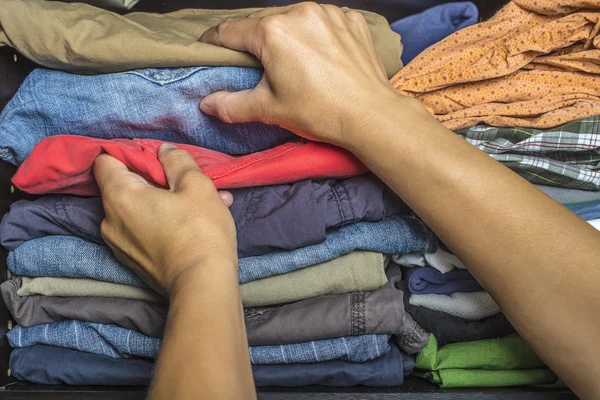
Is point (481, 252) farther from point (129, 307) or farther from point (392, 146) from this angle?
point (129, 307)

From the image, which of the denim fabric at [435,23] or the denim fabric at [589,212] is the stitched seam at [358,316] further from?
the denim fabric at [435,23]

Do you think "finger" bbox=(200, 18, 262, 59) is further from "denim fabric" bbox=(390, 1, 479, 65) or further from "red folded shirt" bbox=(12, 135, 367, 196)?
"denim fabric" bbox=(390, 1, 479, 65)

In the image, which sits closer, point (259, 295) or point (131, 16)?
point (259, 295)

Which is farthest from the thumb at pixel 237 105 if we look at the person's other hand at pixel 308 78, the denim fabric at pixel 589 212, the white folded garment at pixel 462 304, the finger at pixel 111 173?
the denim fabric at pixel 589 212

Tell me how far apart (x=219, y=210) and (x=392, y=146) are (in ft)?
0.68

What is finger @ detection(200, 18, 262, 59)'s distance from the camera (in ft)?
2.23

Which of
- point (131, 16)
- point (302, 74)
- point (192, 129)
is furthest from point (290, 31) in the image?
point (131, 16)

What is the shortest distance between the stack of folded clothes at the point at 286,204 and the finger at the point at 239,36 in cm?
2

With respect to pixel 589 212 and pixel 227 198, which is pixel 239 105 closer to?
pixel 227 198

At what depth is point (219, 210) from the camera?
613 millimetres

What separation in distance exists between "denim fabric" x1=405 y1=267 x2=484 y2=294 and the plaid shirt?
0.52ft

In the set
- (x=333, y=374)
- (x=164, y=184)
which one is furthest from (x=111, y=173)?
(x=333, y=374)

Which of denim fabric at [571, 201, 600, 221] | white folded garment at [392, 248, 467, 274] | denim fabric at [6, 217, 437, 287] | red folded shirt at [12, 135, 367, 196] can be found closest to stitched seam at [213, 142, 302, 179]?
red folded shirt at [12, 135, 367, 196]

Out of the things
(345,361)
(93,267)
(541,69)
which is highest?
(541,69)
